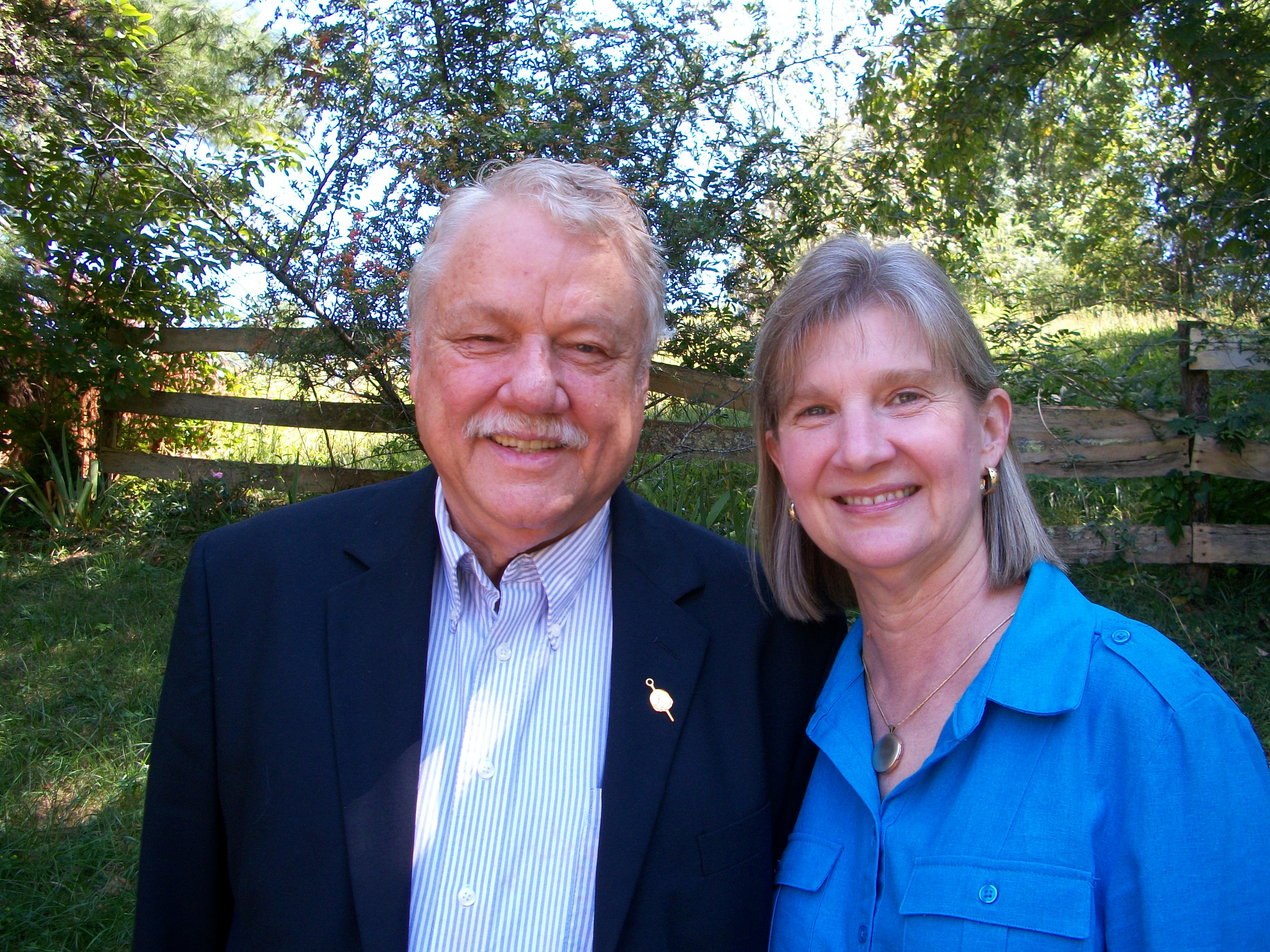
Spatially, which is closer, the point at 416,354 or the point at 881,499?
the point at 881,499

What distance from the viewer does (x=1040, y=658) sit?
162 centimetres

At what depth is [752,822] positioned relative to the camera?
1.77 meters

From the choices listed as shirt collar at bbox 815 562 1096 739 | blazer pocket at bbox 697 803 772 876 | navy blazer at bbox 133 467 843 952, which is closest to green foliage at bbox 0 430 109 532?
navy blazer at bbox 133 467 843 952

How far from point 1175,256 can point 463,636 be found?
9501 mm

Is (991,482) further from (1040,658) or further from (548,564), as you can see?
(548,564)

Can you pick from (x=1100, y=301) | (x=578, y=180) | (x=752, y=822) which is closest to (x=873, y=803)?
(x=752, y=822)

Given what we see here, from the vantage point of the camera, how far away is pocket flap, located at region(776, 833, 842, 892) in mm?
1755

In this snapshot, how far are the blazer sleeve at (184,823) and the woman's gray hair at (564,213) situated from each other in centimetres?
89

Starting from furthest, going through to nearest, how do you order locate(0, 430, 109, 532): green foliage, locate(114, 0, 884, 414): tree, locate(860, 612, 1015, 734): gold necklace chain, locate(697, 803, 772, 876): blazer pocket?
locate(0, 430, 109, 532): green foliage < locate(114, 0, 884, 414): tree < locate(860, 612, 1015, 734): gold necklace chain < locate(697, 803, 772, 876): blazer pocket

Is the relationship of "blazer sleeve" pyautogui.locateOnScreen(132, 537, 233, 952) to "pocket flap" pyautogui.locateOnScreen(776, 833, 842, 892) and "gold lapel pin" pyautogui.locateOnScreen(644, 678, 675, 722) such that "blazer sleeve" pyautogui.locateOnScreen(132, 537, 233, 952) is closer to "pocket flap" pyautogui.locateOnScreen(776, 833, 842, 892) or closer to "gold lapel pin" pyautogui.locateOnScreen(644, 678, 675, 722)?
"gold lapel pin" pyautogui.locateOnScreen(644, 678, 675, 722)

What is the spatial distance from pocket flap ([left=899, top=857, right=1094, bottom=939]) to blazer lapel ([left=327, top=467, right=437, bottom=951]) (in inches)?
35.5

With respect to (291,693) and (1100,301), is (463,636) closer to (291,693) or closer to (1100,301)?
(291,693)

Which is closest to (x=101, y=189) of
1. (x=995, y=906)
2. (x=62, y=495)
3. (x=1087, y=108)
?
(x=62, y=495)

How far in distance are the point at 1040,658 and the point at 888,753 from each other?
36cm
